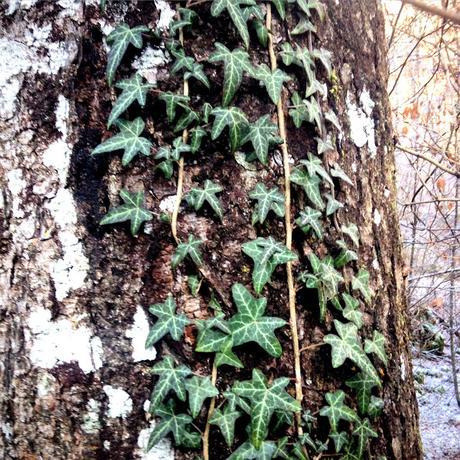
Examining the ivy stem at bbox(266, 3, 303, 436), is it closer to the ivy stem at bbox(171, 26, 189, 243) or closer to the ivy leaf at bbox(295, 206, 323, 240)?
the ivy leaf at bbox(295, 206, 323, 240)

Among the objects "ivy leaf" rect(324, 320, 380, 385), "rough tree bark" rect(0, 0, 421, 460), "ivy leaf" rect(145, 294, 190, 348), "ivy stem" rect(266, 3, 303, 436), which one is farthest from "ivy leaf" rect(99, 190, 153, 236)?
"ivy leaf" rect(324, 320, 380, 385)

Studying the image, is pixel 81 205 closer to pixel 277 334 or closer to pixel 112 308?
pixel 112 308

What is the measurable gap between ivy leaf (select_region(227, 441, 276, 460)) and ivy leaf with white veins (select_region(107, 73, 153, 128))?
22.3 inches

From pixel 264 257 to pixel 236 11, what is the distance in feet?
1.40

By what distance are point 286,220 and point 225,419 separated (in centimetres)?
35

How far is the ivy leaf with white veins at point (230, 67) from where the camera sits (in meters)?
0.80

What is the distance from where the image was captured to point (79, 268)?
2.52 feet

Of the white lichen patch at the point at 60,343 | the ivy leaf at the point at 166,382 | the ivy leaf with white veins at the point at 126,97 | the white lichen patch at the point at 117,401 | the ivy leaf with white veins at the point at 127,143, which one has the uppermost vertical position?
the ivy leaf with white veins at the point at 126,97

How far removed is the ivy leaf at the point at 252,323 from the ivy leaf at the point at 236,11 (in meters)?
0.44

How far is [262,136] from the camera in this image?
0.82 meters

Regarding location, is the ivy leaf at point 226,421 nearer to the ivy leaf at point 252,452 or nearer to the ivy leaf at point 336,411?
the ivy leaf at point 252,452

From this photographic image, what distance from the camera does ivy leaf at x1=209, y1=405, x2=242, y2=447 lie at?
2.43 ft

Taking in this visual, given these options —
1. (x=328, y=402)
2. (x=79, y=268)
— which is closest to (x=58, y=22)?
(x=79, y=268)

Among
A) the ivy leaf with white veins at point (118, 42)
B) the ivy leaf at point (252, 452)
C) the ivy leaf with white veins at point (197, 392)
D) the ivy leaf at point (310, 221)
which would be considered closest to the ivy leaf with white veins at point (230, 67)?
the ivy leaf with white veins at point (118, 42)
